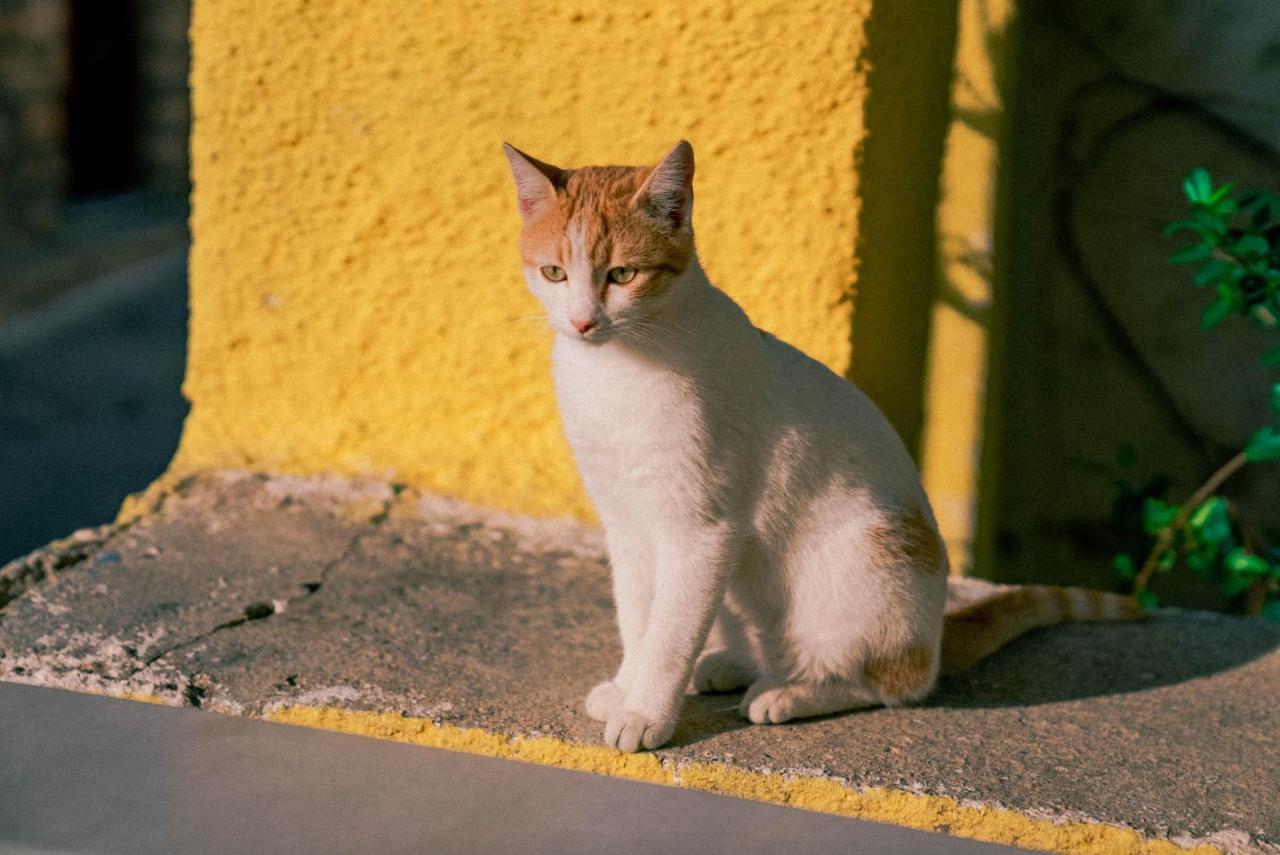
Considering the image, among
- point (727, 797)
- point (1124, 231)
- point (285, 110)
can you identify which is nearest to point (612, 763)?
point (727, 797)

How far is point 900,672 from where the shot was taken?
223 cm

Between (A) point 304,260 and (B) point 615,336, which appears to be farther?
(A) point 304,260

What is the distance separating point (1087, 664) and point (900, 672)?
483 millimetres

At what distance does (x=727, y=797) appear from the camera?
6.41 ft

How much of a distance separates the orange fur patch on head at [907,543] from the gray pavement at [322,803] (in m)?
0.47

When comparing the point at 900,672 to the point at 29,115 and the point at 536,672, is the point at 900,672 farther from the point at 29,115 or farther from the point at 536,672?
the point at 29,115

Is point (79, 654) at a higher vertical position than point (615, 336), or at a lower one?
lower

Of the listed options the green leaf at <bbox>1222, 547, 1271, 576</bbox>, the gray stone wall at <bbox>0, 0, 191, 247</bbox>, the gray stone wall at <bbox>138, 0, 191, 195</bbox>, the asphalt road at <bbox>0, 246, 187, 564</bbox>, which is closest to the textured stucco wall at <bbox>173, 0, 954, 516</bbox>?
the green leaf at <bbox>1222, 547, 1271, 576</bbox>

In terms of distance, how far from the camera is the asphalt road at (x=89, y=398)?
4.32 meters

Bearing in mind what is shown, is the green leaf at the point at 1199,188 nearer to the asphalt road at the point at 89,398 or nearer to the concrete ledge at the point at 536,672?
the concrete ledge at the point at 536,672

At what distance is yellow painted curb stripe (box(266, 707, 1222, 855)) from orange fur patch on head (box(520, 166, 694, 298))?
0.70 meters

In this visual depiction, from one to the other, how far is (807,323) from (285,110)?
120 cm

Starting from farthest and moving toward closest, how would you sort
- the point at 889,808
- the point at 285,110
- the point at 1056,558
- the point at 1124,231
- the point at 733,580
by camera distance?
the point at 1056,558 → the point at 1124,231 → the point at 285,110 → the point at 733,580 → the point at 889,808

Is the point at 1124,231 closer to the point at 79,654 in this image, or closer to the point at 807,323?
the point at 807,323
